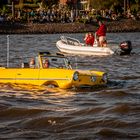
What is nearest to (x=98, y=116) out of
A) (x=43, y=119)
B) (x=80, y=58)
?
(x=43, y=119)

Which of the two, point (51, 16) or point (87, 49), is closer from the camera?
point (87, 49)

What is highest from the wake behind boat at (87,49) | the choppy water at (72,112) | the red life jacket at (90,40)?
the choppy water at (72,112)

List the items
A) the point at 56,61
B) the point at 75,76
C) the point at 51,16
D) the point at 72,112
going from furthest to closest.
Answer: the point at 51,16 < the point at 56,61 < the point at 75,76 < the point at 72,112

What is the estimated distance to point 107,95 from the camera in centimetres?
1933

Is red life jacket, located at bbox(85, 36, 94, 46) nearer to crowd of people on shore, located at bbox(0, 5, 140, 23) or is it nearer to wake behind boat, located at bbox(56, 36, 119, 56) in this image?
wake behind boat, located at bbox(56, 36, 119, 56)

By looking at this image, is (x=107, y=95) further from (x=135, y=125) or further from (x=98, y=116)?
(x=135, y=125)

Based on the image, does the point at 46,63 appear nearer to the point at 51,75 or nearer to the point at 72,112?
the point at 51,75

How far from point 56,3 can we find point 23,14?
88.4ft

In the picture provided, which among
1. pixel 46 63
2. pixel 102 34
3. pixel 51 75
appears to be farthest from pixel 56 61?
pixel 102 34

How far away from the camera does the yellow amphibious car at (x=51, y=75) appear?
64.3 feet

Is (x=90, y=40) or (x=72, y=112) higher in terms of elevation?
(x=72, y=112)

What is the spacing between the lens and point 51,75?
1972cm

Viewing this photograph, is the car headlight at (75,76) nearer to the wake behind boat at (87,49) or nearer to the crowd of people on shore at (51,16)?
the wake behind boat at (87,49)

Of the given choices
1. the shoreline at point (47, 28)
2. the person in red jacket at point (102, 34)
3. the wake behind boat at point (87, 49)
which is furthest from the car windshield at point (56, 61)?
the shoreline at point (47, 28)
